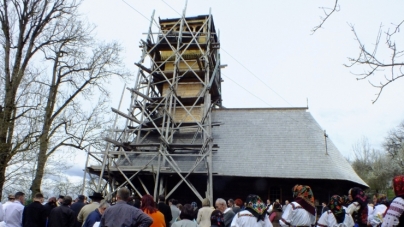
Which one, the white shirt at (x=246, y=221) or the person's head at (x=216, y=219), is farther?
the person's head at (x=216, y=219)

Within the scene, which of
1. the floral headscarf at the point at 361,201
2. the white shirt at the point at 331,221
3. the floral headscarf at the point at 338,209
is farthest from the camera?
the floral headscarf at the point at 361,201

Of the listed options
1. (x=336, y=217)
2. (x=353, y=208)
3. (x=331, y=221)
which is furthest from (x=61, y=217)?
(x=353, y=208)

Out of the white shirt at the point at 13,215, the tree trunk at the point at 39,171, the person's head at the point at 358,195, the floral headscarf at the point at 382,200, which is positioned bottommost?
the white shirt at the point at 13,215

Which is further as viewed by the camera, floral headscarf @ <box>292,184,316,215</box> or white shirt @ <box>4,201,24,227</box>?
white shirt @ <box>4,201,24,227</box>

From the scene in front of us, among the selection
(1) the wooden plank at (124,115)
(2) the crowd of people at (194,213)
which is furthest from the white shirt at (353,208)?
(1) the wooden plank at (124,115)

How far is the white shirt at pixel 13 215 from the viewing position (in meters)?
9.14

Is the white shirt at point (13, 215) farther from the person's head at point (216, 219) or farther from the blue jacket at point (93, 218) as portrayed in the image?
the person's head at point (216, 219)

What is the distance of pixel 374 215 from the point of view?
9383 mm

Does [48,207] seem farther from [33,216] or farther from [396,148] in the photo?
[396,148]

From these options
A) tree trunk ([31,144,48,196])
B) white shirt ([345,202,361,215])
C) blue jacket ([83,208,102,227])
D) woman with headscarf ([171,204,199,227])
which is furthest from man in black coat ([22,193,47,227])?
tree trunk ([31,144,48,196])

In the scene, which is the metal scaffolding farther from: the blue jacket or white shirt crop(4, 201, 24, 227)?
the blue jacket

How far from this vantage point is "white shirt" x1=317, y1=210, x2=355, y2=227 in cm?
802

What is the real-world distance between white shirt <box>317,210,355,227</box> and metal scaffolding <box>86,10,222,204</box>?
29.0 feet

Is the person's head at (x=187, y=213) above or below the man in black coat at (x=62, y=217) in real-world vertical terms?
above
